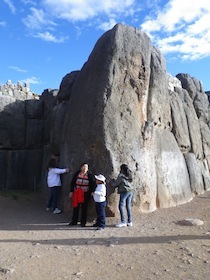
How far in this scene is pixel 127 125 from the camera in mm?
10297

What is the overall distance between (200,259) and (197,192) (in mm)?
8413

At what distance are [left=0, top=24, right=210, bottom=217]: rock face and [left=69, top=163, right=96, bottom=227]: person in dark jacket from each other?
658mm

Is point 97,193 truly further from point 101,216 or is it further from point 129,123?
point 129,123

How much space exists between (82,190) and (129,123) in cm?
280

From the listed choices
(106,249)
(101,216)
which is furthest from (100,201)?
(106,249)

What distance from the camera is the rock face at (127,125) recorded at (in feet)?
32.5

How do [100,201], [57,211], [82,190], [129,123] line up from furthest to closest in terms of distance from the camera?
[129,123] → [57,211] → [82,190] → [100,201]

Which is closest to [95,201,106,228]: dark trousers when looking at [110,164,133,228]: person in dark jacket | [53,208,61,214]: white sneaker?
[110,164,133,228]: person in dark jacket

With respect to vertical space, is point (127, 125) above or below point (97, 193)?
above

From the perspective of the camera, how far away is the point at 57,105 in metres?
13.2

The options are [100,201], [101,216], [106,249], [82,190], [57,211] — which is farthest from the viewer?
[57,211]

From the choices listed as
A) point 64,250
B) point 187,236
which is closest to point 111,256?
point 64,250

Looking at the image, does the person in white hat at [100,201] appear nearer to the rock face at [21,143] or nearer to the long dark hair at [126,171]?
the long dark hair at [126,171]

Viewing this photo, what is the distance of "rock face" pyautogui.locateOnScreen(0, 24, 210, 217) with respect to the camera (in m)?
9.91
